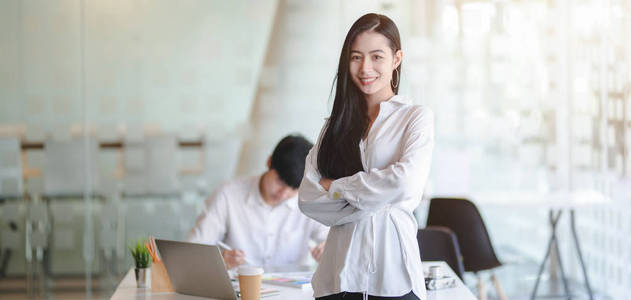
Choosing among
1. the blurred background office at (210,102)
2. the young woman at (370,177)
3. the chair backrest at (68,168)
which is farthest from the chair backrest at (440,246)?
the chair backrest at (68,168)

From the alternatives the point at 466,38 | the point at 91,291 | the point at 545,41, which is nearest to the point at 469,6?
the point at 466,38

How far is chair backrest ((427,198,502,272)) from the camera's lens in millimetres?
3945

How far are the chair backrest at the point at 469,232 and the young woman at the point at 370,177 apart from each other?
2.08 meters

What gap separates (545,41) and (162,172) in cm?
288

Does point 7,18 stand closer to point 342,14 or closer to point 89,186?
point 89,186

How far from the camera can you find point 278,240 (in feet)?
10.5

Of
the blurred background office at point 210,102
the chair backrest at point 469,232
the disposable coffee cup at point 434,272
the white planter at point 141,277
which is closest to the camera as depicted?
the disposable coffee cup at point 434,272

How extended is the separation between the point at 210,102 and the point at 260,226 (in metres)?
2.23

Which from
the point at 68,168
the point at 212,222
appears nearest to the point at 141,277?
the point at 212,222

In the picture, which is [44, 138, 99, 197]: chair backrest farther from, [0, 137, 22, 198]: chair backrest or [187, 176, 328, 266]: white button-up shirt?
[187, 176, 328, 266]: white button-up shirt

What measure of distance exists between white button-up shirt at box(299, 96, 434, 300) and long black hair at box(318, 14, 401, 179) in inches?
1.2

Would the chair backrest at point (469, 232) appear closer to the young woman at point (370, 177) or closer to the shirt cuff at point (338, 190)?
the young woman at point (370, 177)

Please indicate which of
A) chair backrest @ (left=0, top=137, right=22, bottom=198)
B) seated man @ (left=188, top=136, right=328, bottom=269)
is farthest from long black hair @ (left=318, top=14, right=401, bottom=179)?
chair backrest @ (left=0, top=137, right=22, bottom=198)

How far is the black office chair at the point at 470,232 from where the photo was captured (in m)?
3.95
